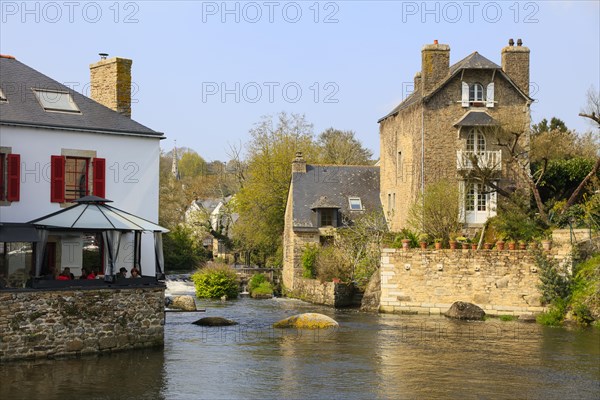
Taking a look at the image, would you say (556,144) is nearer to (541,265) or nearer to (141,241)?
(541,265)

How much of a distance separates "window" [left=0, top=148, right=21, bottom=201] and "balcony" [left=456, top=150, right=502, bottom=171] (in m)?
19.8

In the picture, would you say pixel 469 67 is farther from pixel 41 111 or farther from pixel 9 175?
pixel 9 175

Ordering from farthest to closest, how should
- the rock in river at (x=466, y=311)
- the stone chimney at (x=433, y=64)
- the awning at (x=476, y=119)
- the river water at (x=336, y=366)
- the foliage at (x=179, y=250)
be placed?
the foliage at (x=179, y=250) < the stone chimney at (x=433, y=64) < the awning at (x=476, y=119) < the rock in river at (x=466, y=311) < the river water at (x=336, y=366)

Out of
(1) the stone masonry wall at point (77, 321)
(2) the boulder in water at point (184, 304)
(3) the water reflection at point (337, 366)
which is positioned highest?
(1) the stone masonry wall at point (77, 321)

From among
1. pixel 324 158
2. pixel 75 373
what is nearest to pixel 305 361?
pixel 75 373

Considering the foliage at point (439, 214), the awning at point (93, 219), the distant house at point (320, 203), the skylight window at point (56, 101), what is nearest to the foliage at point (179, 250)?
the distant house at point (320, 203)

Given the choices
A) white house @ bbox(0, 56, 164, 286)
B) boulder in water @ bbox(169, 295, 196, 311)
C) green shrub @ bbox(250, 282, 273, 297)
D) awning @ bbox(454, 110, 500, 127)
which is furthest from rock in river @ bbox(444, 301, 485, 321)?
green shrub @ bbox(250, 282, 273, 297)

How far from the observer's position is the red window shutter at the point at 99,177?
75.6 ft

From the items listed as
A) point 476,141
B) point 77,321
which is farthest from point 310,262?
point 77,321

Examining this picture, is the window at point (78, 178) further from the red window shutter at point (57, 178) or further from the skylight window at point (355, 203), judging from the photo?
the skylight window at point (355, 203)

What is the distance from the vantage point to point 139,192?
23.8m

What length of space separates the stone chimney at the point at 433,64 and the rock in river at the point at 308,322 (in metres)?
13.5

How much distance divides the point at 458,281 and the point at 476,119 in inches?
343

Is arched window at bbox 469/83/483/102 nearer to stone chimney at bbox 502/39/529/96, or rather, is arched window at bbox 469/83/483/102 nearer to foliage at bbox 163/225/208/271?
stone chimney at bbox 502/39/529/96
